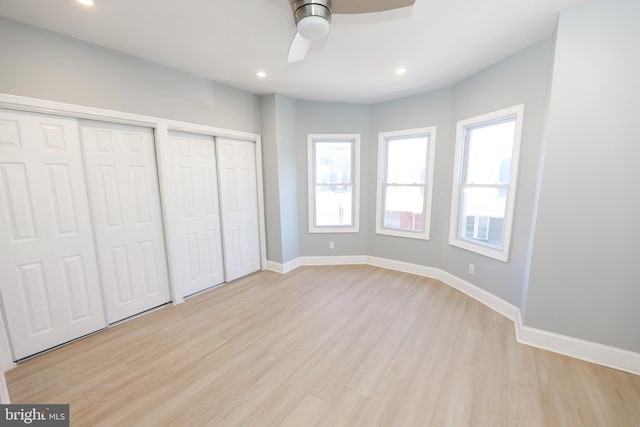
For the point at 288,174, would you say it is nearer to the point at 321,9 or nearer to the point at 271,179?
the point at 271,179

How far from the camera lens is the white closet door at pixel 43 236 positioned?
1.84m

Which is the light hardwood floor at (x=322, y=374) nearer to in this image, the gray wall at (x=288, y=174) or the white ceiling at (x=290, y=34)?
the gray wall at (x=288, y=174)

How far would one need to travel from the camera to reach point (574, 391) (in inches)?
65.0

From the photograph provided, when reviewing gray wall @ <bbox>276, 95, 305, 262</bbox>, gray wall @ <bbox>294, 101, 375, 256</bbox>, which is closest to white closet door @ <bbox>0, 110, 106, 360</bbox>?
gray wall @ <bbox>276, 95, 305, 262</bbox>

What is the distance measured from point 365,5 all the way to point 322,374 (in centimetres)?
246

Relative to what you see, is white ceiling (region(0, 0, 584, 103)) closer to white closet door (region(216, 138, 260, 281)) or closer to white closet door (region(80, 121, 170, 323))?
white closet door (region(80, 121, 170, 323))

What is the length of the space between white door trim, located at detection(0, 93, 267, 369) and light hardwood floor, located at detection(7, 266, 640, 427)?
56 centimetres

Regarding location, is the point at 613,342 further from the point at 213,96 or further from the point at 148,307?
the point at 213,96

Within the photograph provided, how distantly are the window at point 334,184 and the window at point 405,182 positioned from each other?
0.42 metres

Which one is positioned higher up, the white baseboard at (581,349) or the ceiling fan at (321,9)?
the ceiling fan at (321,9)

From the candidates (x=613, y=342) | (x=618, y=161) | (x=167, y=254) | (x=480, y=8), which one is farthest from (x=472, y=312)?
(x=167, y=254)

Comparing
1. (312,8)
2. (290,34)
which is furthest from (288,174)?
(312,8)

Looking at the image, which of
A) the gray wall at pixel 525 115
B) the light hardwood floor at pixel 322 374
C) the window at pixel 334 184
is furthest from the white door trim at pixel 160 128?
the gray wall at pixel 525 115

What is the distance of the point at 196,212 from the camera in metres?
3.02
